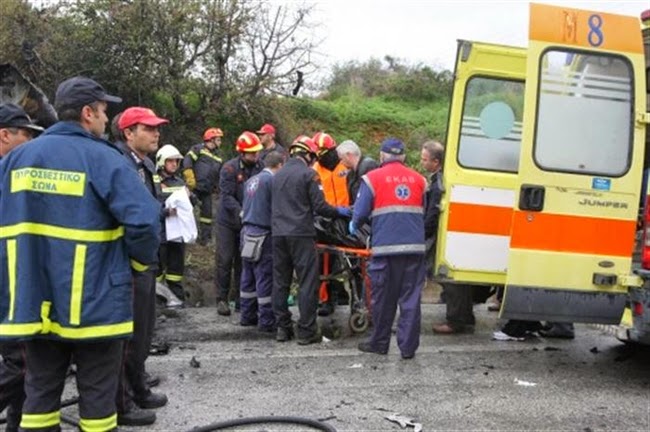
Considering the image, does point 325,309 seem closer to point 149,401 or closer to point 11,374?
point 149,401

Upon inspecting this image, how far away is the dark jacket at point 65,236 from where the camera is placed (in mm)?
3236

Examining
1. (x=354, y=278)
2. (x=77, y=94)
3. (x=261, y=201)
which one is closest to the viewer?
(x=77, y=94)

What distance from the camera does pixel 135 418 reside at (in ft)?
14.4

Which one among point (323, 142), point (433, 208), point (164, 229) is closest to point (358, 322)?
point (433, 208)

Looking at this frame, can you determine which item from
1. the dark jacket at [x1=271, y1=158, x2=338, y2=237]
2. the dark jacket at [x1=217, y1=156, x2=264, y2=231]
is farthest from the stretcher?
the dark jacket at [x1=217, y1=156, x2=264, y2=231]

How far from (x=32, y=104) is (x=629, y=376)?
603cm

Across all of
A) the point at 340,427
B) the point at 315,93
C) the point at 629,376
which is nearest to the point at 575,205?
the point at 629,376

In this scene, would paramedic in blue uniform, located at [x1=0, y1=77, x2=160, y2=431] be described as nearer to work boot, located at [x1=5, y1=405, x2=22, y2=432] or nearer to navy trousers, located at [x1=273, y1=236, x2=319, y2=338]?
work boot, located at [x1=5, y1=405, x2=22, y2=432]

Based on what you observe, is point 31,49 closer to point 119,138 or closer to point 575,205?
point 119,138

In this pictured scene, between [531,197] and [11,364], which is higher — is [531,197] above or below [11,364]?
above

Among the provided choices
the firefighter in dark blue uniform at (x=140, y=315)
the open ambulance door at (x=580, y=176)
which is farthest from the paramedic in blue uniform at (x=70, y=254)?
the open ambulance door at (x=580, y=176)

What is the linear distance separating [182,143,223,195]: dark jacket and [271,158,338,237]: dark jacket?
3260 millimetres

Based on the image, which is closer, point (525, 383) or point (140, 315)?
point (140, 315)

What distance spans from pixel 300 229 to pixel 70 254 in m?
3.32
